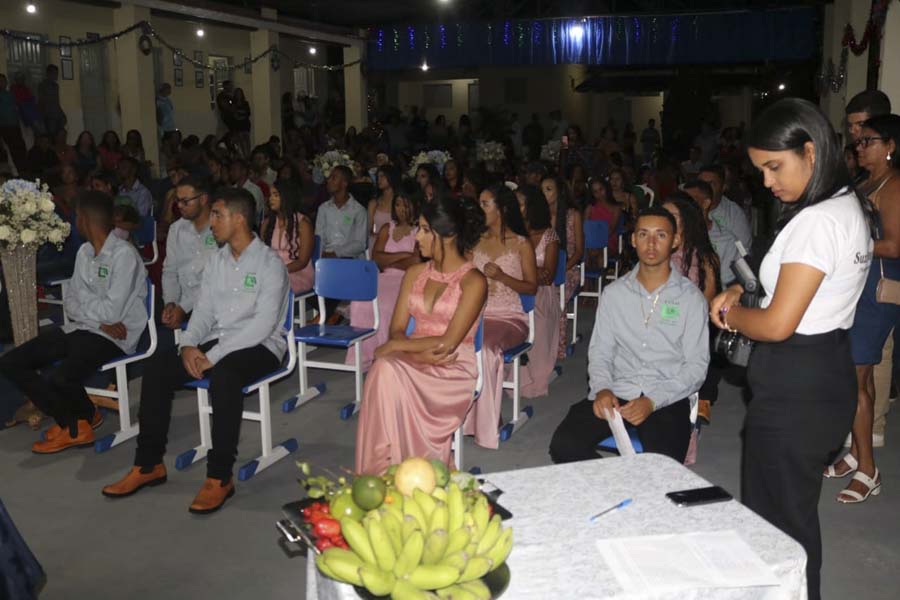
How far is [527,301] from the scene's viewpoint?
190 inches

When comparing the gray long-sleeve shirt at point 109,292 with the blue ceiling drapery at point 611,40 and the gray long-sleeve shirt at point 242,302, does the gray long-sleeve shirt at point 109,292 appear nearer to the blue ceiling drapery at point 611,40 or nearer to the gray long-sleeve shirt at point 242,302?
the gray long-sleeve shirt at point 242,302

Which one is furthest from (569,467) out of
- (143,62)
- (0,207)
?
(143,62)

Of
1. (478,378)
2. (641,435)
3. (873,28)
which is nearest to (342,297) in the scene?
(478,378)

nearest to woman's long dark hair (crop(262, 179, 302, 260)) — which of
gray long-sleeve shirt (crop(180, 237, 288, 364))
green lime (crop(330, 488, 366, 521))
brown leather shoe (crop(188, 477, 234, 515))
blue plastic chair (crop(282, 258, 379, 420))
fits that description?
blue plastic chair (crop(282, 258, 379, 420))

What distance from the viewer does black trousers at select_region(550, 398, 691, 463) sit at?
10.4ft

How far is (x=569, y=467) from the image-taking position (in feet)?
7.48

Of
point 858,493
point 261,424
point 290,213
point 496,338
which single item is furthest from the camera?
point 290,213

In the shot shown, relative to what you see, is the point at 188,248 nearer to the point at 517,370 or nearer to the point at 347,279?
the point at 347,279

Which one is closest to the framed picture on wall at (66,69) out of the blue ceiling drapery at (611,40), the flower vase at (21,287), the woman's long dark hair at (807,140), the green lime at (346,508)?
the blue ceiling drapery at (611,40)

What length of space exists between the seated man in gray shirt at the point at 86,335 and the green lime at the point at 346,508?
10.4 ft

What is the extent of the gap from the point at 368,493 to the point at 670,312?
6.57 feet

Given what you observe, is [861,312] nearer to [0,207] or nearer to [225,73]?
[0,207]

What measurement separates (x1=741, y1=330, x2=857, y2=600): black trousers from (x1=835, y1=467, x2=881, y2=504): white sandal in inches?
62.0

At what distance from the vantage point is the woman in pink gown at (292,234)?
5.95 m
